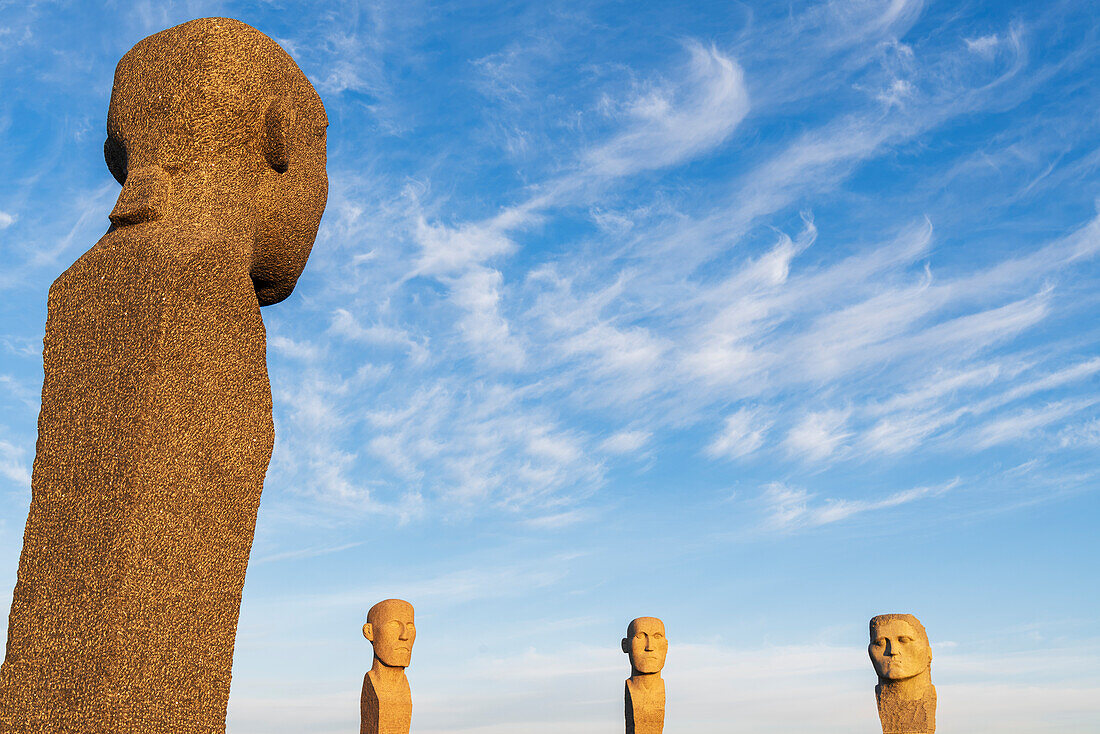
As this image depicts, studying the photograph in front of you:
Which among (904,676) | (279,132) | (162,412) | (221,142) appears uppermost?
(279,132)

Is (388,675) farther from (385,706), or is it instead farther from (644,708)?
(644,708)

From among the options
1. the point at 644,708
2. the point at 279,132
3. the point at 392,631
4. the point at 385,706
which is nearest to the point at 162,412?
the point at 279,132

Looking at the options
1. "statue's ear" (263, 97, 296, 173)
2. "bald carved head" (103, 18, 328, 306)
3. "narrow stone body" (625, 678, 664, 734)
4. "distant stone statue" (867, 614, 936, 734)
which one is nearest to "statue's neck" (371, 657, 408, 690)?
"narrow stone body" (625, 678, 664, 734)

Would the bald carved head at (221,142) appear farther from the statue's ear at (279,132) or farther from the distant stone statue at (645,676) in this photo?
the distant stone statue at (645,676)

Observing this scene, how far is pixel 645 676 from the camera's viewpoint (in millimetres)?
12742

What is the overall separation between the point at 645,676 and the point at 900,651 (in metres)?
3.46

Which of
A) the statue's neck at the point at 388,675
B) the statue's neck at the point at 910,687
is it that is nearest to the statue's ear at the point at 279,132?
the statue's neck at the point at 388,675

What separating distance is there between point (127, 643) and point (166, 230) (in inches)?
74.4

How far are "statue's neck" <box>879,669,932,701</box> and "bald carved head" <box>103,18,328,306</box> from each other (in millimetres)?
7735

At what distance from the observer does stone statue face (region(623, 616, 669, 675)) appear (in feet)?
41.7

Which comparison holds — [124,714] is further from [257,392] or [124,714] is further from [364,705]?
[364,705]

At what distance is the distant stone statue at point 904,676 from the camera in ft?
33.3

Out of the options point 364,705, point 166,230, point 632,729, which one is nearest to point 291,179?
point 166,230

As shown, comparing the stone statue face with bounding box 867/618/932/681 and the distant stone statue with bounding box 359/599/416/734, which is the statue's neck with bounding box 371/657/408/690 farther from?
the stone statue face with bounding box 867/618/932/681
